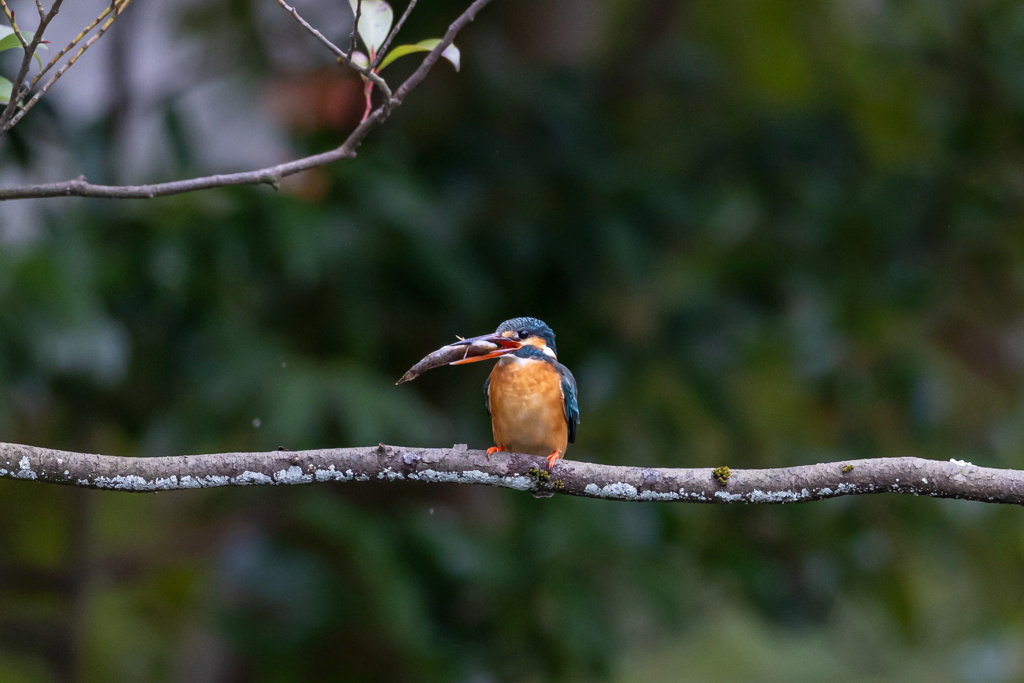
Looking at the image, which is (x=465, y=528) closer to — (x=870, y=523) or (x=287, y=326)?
(x=287, y=326)

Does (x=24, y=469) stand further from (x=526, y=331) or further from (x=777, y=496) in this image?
(x=526, y=331)

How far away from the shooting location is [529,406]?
3273mm

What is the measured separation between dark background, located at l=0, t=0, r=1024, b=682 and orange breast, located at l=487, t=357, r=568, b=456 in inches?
34.8

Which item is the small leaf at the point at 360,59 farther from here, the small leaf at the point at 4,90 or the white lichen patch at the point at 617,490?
the white lichen patch at the point at 617,490

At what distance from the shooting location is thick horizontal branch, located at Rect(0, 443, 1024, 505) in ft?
6.57

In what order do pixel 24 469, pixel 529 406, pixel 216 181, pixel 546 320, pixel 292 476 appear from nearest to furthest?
pixel 216 181 < pixel 24 469 < pixel 292 476 < pixel 529 406 < pixel 546 320

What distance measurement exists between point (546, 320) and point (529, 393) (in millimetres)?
1767

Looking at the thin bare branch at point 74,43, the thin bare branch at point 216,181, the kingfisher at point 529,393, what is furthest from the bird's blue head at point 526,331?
the thin bare branch at point 74,43

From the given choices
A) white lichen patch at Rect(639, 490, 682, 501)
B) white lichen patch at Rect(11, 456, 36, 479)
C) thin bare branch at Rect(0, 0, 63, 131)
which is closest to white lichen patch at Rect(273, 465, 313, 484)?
white lichen patch at Rect(11, 456, 36, 479)

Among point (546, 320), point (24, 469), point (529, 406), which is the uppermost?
point (546, 320)

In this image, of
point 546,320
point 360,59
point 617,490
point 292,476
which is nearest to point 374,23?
point 360,59

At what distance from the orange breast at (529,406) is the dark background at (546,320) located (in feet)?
2.90

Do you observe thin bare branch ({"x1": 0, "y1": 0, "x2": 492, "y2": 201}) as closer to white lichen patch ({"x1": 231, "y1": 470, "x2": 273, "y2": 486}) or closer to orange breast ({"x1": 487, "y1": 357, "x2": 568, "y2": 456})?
white lichen patch ({"x1": 231, "y1": 470, "x2": 273, "y2": 486})

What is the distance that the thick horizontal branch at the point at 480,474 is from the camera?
6.57ft
